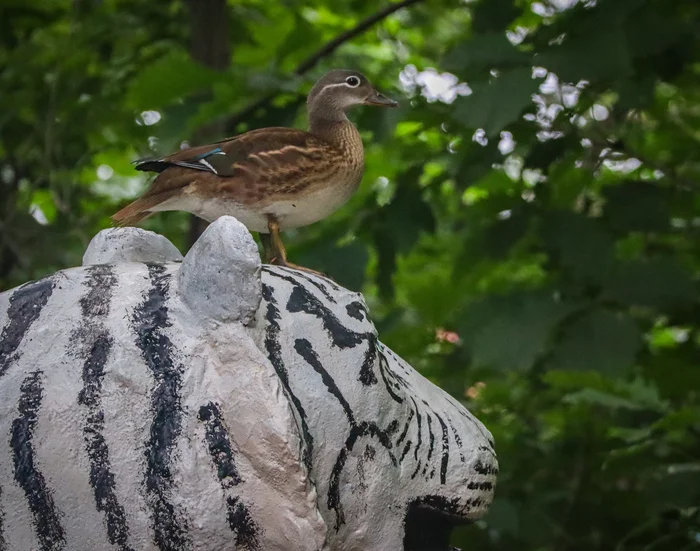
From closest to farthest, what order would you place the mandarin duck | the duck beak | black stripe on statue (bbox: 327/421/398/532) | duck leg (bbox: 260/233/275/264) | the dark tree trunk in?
black stripe on statue (bbox: 327/421/398/532), the mandarin duck, duck leg (bbox: 260/233/275/264), the duck beak, the dark tree trunk

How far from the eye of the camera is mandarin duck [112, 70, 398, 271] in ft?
5.08

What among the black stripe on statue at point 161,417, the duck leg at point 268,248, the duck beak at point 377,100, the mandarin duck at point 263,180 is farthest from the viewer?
the duck beak at point 377,100

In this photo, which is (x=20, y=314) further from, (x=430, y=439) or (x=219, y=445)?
(x=430, y=439)

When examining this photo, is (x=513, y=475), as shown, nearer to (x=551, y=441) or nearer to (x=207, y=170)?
(x=551, y=441)

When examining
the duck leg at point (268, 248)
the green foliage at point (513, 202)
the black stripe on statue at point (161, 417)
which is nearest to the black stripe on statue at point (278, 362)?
the black stripe on statue at point (161, 417)

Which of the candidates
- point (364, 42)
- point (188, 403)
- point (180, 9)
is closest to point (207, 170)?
point (188, 403)

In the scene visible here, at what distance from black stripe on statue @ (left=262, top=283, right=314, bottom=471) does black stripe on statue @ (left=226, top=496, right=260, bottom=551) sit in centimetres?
9

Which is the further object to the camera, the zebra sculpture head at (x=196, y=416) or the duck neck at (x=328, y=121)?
the duck neck at (x=328, y=121)

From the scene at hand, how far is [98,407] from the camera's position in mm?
1165

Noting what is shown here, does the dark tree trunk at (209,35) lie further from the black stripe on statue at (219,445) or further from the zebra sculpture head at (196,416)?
the black stripe on statue at (219,445)

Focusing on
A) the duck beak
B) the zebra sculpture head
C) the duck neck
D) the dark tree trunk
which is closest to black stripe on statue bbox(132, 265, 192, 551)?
the zebra sculpture head

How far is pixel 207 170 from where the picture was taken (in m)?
1.54

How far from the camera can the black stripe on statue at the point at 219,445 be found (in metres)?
1.15

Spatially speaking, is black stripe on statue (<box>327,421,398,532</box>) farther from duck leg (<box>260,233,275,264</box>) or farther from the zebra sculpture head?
duck leg (<box>260,233,275,264</box>)
